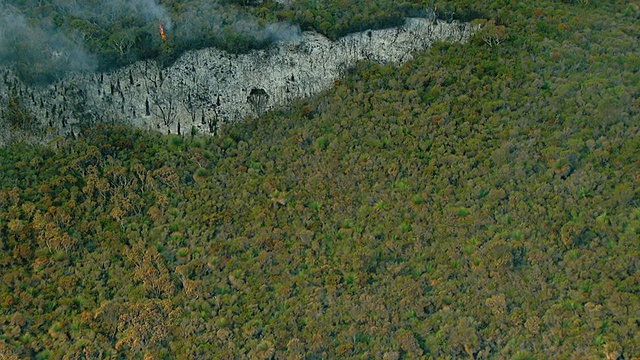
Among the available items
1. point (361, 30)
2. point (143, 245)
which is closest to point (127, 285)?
point (143, 245)

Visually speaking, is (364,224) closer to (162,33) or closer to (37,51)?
(162,33)

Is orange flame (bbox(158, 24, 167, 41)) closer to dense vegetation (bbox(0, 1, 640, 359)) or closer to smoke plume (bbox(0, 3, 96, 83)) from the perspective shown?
smoke plume (bbox(0, 3, 96, 83))

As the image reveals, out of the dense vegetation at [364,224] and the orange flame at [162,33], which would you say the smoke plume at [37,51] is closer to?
the orange flame at [162,33]

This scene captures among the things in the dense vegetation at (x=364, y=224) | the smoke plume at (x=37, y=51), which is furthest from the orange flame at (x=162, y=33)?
the dense vegetation at (x=364, y=224)

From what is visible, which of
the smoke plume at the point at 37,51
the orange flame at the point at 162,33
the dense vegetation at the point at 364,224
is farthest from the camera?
the orange flame at the point at 162,33

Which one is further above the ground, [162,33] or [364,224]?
[162,33]

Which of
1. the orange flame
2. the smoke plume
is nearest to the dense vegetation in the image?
the smoke plume

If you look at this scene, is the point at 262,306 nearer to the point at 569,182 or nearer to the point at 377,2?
the point at 569,182

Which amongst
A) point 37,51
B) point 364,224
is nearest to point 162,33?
point 37,51
